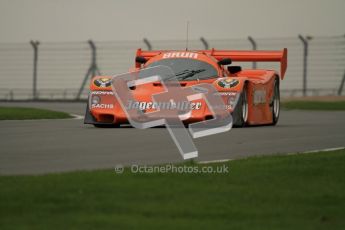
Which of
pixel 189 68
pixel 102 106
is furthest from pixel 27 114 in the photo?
pixel 102 106

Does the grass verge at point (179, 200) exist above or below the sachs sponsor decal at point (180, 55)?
above

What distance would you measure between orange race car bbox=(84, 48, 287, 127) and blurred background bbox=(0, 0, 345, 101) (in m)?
9.55

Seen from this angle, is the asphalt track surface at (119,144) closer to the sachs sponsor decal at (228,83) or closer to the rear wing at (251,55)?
the sachs sponsor decal at (228,83)

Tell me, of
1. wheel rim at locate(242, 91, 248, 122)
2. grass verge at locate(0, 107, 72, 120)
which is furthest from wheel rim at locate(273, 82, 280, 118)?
grass verge at locate(0, 107, 72, 120)

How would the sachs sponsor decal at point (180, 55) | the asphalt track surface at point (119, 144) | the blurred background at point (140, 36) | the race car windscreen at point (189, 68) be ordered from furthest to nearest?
the blurred background at point (140, 36)
the sachs sponsor decal at point (180, 55)
the race car windscreen at point (189, 68)
the asphalt track surface at point (119, 144)

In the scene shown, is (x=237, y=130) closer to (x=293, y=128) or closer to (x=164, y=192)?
(x=293, y=128)

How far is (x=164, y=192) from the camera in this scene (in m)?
7.59

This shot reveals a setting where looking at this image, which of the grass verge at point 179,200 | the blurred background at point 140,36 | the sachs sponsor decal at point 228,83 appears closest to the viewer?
the grass verge at point 179,200

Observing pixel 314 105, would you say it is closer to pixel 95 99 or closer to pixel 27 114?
pixel 27 114

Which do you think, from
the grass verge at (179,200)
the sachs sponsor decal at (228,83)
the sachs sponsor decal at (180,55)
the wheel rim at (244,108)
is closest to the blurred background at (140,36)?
the sachs sponsor decal at (180,55)

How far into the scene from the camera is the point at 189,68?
1562cm

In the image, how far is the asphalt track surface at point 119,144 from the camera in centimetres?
987

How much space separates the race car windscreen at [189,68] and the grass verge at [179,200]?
6553 mm

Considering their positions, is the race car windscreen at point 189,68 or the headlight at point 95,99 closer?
the headlight at point 95,99
